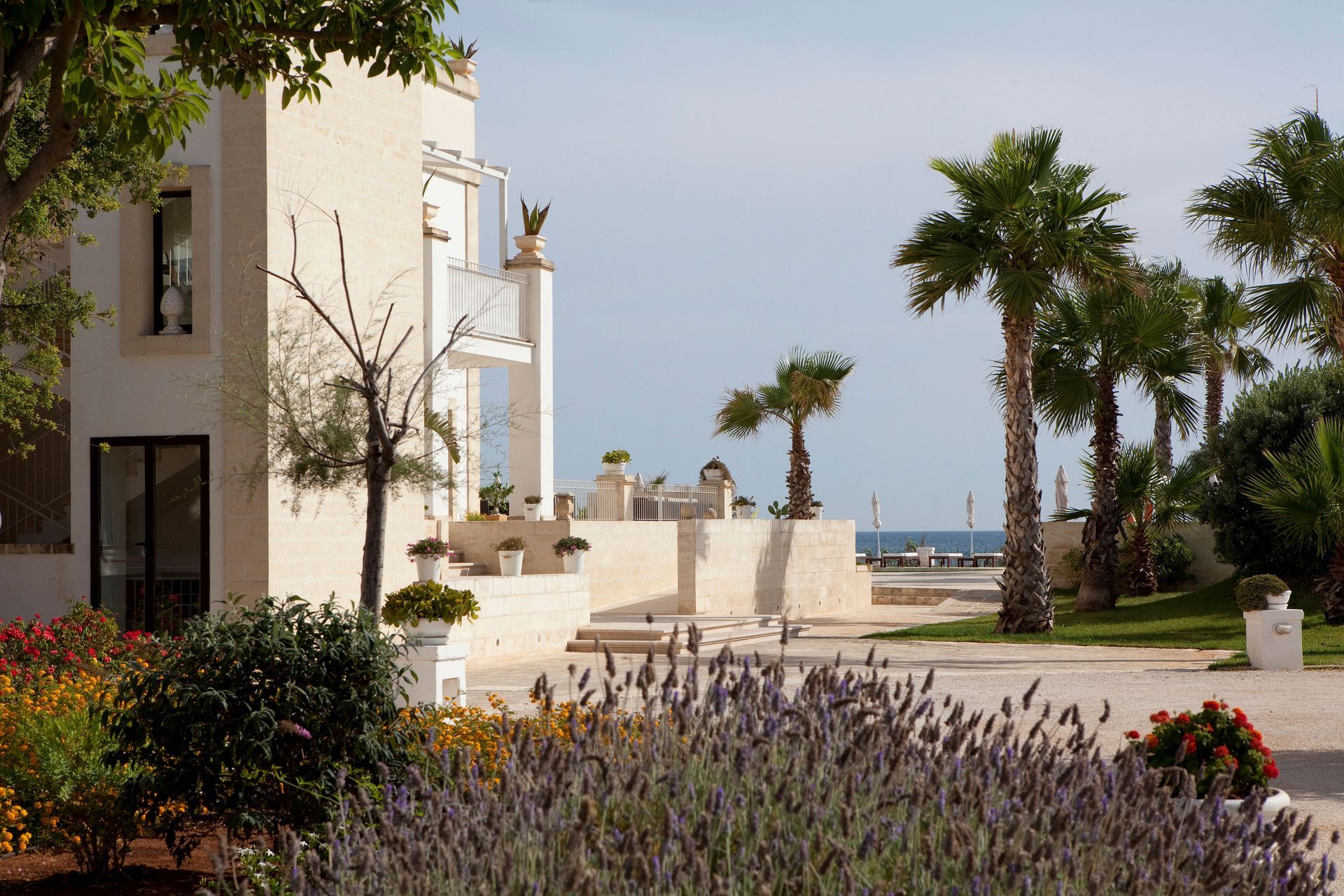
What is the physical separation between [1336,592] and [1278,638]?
433 centimetres

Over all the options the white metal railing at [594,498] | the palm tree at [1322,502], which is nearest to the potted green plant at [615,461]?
the white metal railing at [594,498]

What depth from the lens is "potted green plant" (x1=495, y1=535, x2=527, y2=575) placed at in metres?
20.4

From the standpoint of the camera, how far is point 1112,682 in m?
14.1

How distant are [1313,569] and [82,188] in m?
20.1

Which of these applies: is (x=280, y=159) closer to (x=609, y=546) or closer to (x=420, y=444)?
(x=420, y=444)

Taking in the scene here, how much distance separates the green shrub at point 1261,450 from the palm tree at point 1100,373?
1.40 meters

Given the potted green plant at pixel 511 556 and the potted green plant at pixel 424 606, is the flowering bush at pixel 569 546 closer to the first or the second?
the potted green plant at pixel 511 556

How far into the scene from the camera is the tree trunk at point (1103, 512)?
23359mm

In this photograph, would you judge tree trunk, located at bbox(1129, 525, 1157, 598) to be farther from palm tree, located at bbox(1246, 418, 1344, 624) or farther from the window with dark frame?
the window with dark frame

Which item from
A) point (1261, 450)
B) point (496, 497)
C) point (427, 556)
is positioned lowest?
point (427, 556)

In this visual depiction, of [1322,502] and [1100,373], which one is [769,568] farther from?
[1322,502]

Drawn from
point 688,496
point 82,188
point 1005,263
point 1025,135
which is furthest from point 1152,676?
point 688,496

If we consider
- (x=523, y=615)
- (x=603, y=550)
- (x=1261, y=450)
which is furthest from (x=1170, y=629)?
(x=523, y=615)

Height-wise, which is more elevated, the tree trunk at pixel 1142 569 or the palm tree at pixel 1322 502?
the palm tree at pixel 1322 502
